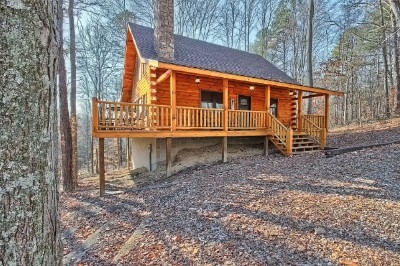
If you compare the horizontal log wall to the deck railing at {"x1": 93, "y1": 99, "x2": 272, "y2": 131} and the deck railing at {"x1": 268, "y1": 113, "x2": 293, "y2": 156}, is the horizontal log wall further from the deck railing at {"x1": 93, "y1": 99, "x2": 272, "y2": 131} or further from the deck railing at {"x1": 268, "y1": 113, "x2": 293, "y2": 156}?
the deck railing at {"x1": 268, "y1": 113, "x2": 293, "y2": 156}

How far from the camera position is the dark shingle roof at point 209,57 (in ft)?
38.1

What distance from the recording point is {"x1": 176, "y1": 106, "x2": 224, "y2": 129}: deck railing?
31.9ft

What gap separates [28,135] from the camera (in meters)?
1.07

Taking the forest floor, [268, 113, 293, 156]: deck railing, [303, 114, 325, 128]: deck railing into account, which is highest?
[303, 114, 325, 128]: deck railing

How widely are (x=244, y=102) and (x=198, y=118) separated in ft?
12.6

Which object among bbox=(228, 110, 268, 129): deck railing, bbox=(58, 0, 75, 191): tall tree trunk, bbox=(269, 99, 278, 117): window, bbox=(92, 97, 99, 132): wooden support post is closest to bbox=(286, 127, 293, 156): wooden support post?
bbox=(228, 110, 268, 129): deck railing

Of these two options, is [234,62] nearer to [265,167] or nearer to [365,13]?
[265,167]

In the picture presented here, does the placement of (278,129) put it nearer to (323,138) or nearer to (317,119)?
(323,138)

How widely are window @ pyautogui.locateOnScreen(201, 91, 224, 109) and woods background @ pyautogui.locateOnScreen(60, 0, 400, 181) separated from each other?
359 inches

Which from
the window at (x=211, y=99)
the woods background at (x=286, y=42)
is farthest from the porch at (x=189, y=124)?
the woods background at (x=286, y=42)

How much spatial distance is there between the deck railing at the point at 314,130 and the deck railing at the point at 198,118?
15.6ft

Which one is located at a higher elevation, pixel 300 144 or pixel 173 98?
pixel 173 98

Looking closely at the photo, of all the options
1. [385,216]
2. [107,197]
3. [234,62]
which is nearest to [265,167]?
[385,216]

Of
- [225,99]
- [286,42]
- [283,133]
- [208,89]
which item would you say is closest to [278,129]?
[283,133]
